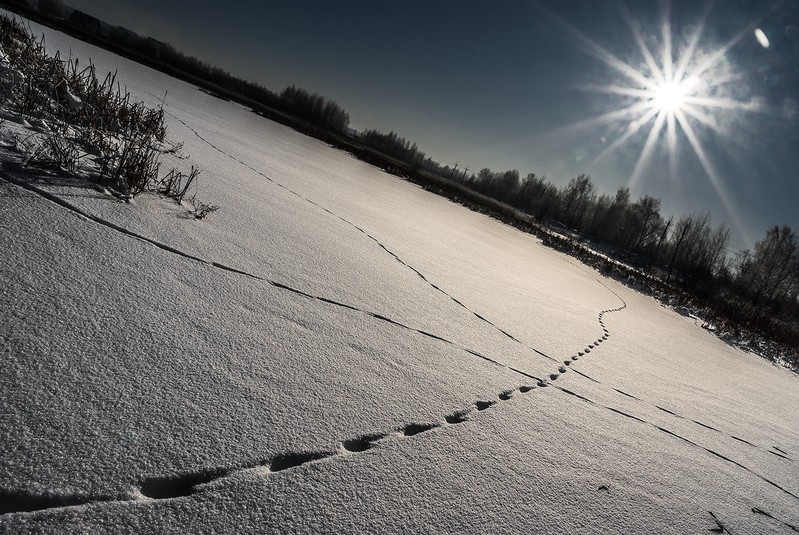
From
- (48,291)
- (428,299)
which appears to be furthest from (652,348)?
(48,291)

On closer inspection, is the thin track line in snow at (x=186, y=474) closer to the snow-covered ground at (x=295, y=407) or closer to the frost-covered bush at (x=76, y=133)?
the snow-covered ground at (x=295, y=407)

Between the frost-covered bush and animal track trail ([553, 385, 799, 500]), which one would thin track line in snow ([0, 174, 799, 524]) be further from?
the frost-covered bush

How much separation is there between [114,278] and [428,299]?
198 cm

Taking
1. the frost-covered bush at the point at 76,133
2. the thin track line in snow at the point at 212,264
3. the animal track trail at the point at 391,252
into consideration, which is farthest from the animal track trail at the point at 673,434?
the frost-covered bush at the point at 76,133

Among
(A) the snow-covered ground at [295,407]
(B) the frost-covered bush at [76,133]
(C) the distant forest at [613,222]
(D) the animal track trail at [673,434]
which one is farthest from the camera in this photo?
(C) the distant forest at [613,222]

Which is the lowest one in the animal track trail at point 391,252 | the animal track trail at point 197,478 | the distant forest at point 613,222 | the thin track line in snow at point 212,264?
the animal track trail at point 197,478

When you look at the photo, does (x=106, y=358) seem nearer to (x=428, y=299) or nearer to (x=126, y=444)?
(x=126, y=444)

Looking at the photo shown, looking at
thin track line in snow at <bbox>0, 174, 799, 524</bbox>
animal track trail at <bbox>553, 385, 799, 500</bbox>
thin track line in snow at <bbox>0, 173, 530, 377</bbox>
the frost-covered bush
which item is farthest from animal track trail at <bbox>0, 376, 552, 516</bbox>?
the frost-covered bush

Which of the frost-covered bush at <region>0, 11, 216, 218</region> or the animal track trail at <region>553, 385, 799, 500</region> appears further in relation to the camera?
the frost-covered bush at <region>0, 11, 216, 218</region>

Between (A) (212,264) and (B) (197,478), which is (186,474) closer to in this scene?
(B) (197,478)

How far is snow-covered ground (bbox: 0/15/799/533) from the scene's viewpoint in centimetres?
89

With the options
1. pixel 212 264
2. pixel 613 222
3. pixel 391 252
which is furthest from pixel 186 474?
pixel 613 222

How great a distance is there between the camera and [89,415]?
952mm

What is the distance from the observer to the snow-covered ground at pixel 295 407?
89 centimetres
